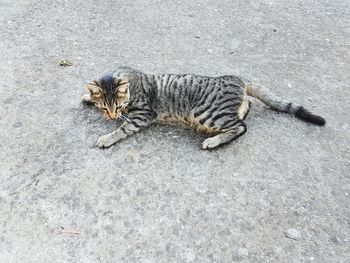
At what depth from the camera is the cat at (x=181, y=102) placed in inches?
144

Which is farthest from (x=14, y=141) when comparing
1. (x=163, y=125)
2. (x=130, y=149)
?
(x=163, y=125)

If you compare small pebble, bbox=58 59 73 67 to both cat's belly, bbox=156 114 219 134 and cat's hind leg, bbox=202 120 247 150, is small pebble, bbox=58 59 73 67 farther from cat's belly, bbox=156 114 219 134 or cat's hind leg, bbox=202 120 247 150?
cat's hind leg, bbox=202 120 247 150

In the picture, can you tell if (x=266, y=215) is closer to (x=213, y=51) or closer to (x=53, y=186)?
(x=53, y=186)

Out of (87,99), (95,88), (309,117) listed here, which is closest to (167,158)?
(95,88)

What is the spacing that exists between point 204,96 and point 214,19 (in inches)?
87.2

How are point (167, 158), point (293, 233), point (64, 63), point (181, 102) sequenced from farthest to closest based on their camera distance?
point (64, 63) → point (181, 102) → point (167, 158) → point (293, 233)

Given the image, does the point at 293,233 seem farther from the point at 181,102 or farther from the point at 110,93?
the point at 110,93

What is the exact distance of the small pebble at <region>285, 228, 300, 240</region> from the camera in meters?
3.01

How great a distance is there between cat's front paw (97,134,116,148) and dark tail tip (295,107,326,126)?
70.0 inches

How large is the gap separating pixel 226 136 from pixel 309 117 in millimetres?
890

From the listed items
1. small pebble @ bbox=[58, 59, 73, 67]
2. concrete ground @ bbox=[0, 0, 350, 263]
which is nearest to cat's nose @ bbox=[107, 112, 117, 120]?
concrete ground @ bbox=[0, 0, 350, 263]

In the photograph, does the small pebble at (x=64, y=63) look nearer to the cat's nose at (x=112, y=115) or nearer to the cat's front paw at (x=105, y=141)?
the cat's nose at (x=112, y=115)

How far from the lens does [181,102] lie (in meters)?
3.86

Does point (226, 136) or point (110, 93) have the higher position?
point (110, 93)
